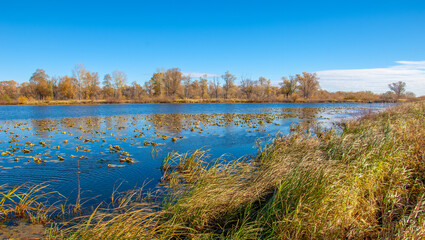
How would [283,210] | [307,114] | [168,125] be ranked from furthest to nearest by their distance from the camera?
[307,114]
[168,125]
[283,210]

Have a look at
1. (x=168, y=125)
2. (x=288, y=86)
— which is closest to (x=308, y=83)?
(x=288, y=86)

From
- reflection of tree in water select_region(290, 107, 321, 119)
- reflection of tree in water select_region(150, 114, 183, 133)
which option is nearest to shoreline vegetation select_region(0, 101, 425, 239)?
reflection of tree in water select_region(150, 114, 183, 133)

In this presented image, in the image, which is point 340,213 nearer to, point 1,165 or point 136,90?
Answer: point 1,165

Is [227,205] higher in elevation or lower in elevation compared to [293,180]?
lower

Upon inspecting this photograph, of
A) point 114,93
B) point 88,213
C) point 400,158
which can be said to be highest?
point 114,93

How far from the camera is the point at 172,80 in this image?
66312mm

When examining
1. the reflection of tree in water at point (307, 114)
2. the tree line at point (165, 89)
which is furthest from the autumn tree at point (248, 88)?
the reflection of tree in water at point (307, 114)

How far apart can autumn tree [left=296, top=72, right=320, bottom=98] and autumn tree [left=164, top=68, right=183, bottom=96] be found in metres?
36.8

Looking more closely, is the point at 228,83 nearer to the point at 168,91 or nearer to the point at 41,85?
the point at 168,91

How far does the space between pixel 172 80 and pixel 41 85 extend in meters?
32.9

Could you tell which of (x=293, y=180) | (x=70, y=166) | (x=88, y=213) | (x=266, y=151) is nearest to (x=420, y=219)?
(x=293, y=180)

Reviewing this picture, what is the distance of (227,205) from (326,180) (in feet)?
5.61

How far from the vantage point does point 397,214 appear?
3994 millimetres

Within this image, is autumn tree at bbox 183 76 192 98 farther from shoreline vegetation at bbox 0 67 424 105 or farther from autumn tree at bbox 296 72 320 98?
autumn tree at bbox 296 72 320 98
